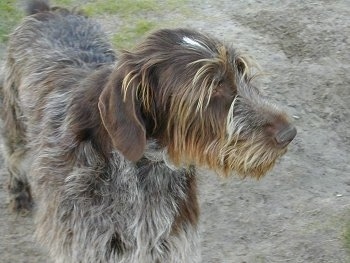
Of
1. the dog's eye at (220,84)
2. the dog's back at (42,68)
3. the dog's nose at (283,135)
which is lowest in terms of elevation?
the dog's back at (42,68)

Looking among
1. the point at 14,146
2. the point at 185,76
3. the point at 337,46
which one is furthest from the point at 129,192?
the point at 337,46

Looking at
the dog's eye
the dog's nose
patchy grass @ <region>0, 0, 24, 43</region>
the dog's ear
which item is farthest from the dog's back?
patchy grass @ <region>0, 0, 24, 43</region>

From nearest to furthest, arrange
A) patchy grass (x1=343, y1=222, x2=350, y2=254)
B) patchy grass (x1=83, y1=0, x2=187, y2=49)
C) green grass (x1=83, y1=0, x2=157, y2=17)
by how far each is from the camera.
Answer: patchy grass (x1=343, y1=222, x2=350, y2=254) → patchy grass (x1=83, y1=0, x2=187, y2=49) → green grass (x1=83, y1=0, x2=157, y2=17)

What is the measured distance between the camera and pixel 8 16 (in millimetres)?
8164

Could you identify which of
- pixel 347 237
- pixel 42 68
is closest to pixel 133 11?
pixel 42 68

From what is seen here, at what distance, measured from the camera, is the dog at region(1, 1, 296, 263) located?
12.0ft

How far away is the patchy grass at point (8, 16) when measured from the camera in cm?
785

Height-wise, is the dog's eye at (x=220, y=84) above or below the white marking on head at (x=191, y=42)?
below

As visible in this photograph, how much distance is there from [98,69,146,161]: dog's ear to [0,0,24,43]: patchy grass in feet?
14.5

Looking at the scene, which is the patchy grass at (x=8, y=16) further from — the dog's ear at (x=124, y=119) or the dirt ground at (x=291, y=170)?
the dog's ear at (x=124, y=119)

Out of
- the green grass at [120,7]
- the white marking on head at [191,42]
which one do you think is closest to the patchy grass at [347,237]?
the white marking on head at [191,42]

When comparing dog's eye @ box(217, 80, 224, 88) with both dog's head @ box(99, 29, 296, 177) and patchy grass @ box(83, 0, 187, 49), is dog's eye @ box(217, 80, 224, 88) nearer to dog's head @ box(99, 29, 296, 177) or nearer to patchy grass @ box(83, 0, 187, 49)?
dog's head @ box(99, 29, 296, 177)

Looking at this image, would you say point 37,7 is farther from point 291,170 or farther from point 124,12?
point 124,12

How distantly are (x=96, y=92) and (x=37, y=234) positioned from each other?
43.7 inches
